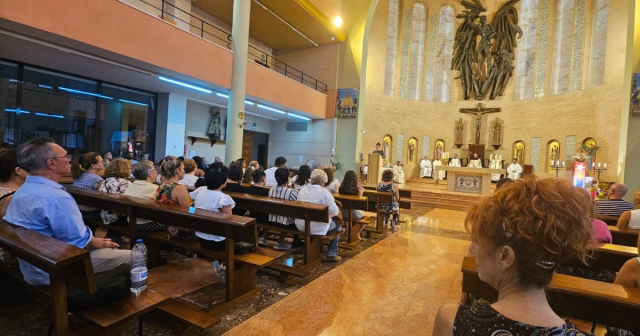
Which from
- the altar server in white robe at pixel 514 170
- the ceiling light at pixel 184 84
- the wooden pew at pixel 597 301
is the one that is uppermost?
the ceiling light at pixel 184 84

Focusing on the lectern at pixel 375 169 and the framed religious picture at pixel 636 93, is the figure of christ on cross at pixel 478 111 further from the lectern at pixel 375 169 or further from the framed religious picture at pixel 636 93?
the lectern at pixel 375 169

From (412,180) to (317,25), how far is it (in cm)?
787

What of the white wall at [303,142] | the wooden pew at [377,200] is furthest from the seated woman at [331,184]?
the white wall at [303,142]

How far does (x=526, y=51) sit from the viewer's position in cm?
1473

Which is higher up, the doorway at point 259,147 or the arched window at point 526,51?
the arched window at point 526,51

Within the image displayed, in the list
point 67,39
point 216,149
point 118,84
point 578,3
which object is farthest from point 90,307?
point 578,3

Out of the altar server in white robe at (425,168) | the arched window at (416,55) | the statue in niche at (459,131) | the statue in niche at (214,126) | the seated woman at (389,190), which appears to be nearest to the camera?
the seated woman at (389,190)

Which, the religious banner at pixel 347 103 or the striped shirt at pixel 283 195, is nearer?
the striped shirt at pixel 283 195

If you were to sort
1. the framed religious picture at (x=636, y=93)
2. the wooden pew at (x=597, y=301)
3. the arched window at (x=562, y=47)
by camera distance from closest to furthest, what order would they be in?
1. the wooden pew at (x=597, y=301)
2. the framed religious picture at (x=636, y=93)
3. the arched window at (x=562, y=47)

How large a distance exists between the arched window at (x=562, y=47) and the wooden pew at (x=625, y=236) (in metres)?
13.3

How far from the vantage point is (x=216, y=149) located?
11195 millimetres

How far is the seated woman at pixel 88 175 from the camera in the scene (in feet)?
12.1

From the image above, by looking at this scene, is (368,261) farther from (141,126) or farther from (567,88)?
(567,88)

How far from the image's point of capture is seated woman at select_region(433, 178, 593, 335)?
757 mm
